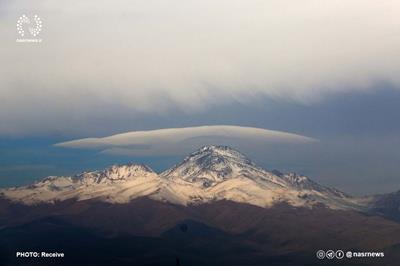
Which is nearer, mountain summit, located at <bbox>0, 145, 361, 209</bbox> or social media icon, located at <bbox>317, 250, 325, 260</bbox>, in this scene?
mountain summit, located at <bbox>0, 145, 361, 209</bbox>

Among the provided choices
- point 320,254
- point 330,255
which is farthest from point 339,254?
point 320,254

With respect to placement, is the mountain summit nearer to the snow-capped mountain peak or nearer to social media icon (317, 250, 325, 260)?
the snow-capped mountain peak

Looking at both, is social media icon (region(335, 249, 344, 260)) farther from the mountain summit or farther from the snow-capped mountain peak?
the snow-capped mountain peak

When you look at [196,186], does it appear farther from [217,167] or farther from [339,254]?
[339,254]

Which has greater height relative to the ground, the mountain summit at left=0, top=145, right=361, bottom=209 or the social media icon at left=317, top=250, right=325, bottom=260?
the mountain summit at left=0, top=145, right=361, bottom=209

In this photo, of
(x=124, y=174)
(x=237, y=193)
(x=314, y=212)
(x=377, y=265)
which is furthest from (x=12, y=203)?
(x=377, y=265)

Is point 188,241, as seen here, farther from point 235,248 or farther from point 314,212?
point 314,212

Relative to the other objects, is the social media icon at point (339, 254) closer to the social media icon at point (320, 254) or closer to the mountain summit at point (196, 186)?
the social media icon at point (320, 254)

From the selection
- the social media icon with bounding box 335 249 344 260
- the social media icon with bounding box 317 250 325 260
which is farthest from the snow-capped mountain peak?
the social media icon with bounding box 335 249 344 260
